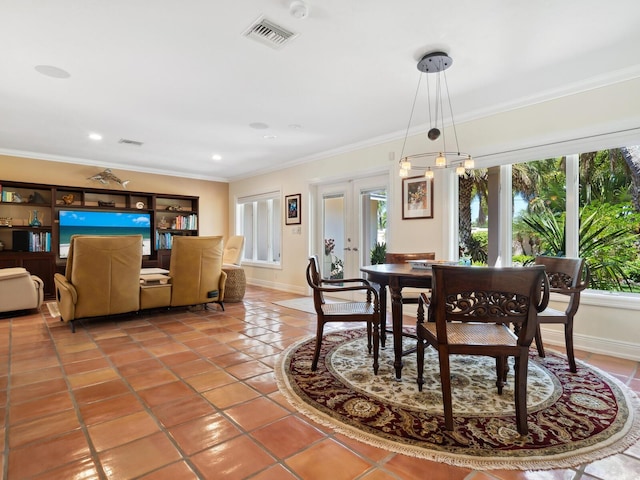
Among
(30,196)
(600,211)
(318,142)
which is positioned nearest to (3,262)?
(30,196)

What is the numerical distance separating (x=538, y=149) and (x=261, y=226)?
5375 mm

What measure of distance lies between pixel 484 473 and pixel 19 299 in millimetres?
5207

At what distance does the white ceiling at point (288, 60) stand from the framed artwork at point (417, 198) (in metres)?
0.74

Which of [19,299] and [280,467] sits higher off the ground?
[19,299]

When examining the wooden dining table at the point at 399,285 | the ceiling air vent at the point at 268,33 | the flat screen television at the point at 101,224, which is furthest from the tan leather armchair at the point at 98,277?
the wooden dining table at the point at 399,285

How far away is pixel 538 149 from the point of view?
3334 millimetres

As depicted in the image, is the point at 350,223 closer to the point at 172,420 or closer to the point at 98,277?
the point at 98,277

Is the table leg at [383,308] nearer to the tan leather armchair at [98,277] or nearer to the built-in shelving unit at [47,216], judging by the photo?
the tan leather armchair at [98,277]

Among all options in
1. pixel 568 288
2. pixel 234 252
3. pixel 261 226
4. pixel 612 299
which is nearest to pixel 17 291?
pixel 234 252

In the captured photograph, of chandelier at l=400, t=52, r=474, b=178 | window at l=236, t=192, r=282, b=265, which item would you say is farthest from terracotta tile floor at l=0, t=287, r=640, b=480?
window at l=236, t=192, r=282, b=265

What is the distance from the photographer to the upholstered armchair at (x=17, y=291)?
4094 mm

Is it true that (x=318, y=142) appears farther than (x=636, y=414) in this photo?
Yes

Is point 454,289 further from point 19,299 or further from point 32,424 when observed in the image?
point 19,299

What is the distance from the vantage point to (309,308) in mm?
4703
